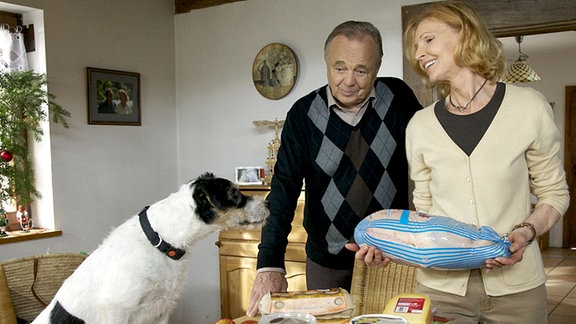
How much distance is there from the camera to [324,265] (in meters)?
1.92

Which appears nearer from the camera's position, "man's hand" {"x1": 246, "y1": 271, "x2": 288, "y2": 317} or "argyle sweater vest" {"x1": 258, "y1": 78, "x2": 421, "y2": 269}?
"man's hand" {"x1": 246, "y1": 271, "x2": 288, "y2": 317}

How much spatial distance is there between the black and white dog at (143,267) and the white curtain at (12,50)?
2275 mm

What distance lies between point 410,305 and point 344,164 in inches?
35.6

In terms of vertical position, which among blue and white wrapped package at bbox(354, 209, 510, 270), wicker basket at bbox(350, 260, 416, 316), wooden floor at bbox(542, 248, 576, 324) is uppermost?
blue and white wrapped package at bbox(354, 209, 510, 270)

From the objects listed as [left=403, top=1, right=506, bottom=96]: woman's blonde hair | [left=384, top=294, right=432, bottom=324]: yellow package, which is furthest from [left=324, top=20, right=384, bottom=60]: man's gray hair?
[left=384, top=294, right=432, bottom=324]: yellow package

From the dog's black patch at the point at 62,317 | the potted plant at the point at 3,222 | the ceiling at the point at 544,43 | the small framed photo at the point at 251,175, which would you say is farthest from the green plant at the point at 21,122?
the ceiling at the point at 544,43

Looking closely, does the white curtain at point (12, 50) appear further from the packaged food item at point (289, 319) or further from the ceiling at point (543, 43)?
the ceiling at point (543, 43)

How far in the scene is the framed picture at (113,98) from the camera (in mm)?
3896

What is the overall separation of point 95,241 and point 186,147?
1097 millimetres

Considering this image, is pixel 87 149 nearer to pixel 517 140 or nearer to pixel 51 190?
pixel 51 190

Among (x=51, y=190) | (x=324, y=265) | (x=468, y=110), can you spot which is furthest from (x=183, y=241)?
(x=51, y=190)

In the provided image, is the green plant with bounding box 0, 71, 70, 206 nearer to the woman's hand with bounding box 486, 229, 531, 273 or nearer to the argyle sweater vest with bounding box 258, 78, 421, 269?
the argyle sweater vest with bounding box 258, 78, 421, 269

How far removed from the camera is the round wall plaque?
3990mm

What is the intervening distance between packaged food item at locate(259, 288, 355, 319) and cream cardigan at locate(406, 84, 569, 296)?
0.30 meters
